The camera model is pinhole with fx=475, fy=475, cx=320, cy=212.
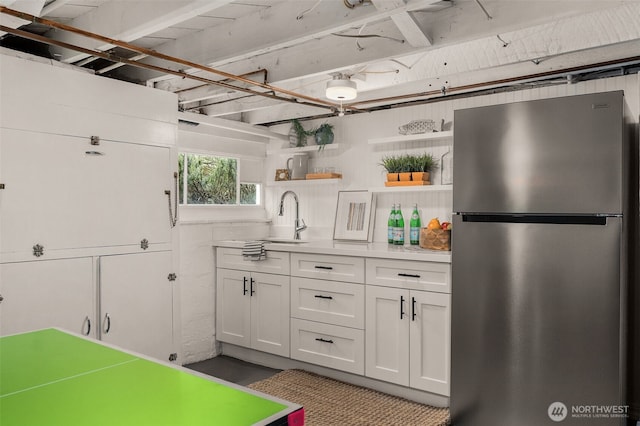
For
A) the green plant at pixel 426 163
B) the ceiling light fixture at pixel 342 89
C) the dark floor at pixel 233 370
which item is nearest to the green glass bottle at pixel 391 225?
the green plant at pixel 426 163

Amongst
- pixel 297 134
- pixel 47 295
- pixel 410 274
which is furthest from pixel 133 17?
pixel 297 134

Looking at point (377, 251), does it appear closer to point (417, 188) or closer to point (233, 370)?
point (417, 188)

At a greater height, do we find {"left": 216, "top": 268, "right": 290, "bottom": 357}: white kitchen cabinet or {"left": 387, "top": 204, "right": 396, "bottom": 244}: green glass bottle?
{"left": 387, "top": 204, "right": 396, "bottom": 244}: green glass bottle

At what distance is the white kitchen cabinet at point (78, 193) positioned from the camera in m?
2.64

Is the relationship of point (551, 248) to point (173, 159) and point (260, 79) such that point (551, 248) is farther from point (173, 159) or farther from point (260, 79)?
point (173, 159)

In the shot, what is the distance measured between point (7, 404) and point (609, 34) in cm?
301

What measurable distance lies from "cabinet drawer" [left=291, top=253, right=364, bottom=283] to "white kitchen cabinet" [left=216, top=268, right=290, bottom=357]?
186mm

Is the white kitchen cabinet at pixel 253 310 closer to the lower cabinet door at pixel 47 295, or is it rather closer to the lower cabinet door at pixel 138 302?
the lower cabinet door at pixel 138 302

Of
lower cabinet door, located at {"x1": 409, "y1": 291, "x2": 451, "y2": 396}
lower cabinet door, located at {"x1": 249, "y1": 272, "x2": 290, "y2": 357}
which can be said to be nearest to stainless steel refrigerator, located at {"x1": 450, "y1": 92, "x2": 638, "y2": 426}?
lower cabinet door, located at {"x1": 409, "y1": 291, "x2": 451, "y2": 396}

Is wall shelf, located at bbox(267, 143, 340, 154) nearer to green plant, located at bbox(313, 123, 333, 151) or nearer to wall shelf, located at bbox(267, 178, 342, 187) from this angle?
green plant, located at bbox(313, 123, 333, 151)

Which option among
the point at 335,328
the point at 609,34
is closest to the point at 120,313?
the point at 335,328

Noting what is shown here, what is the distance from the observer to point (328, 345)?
3703 millimetres

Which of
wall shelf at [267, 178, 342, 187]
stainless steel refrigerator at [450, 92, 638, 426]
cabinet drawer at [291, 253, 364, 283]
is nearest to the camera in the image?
stainless steel refrigerator at [450, 92, 638, 426]

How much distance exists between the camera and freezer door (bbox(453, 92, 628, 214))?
2.50 m
